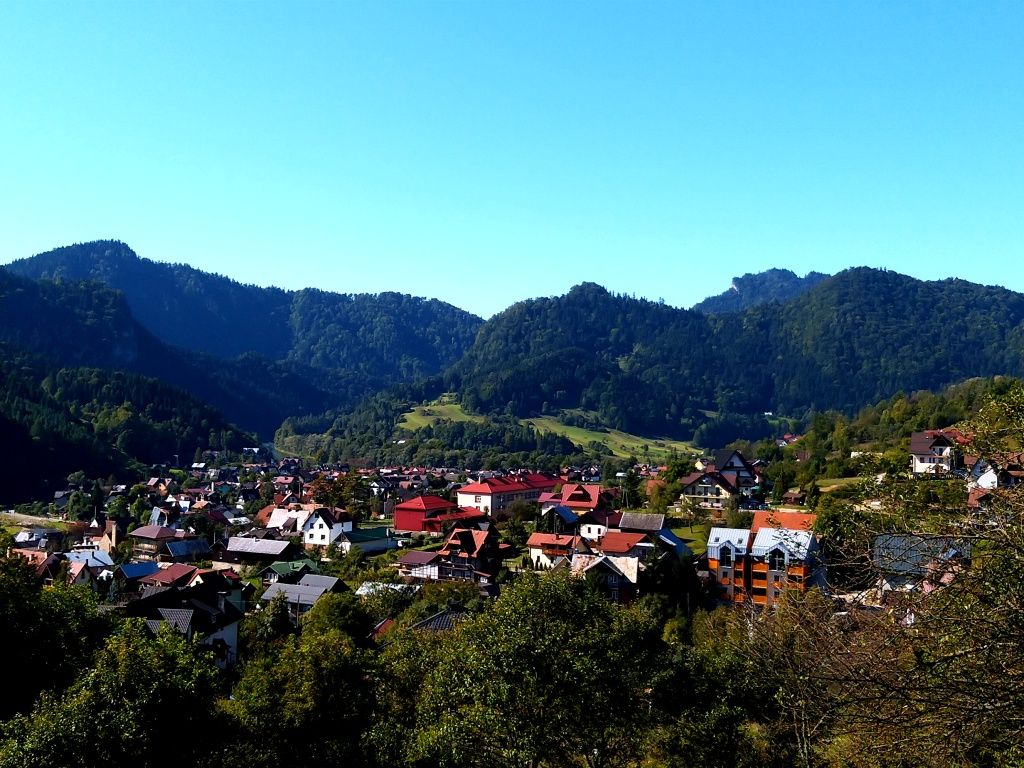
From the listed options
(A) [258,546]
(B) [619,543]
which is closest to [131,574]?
(A) [258,546]

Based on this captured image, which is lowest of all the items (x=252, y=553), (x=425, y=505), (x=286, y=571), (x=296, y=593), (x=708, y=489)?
(x=252, y=553)

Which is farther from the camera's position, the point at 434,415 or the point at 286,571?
the point at 434,415

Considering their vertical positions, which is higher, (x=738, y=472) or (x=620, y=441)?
(x=738, y=472)

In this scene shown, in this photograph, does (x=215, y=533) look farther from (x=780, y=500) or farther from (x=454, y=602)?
(x=780, y=500)

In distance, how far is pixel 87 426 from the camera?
12369 centimetres

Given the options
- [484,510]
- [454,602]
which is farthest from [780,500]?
[454,602]

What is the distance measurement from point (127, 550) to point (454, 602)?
112 ft

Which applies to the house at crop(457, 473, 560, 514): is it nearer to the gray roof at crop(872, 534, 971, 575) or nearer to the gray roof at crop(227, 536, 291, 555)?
the gray roof at crop(227, 536, 291, 555)

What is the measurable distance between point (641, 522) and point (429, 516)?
20.4m

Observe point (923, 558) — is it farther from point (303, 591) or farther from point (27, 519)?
point (27, 519)

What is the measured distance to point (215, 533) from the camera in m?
63.3

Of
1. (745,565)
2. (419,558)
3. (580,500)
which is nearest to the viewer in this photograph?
(745,565)

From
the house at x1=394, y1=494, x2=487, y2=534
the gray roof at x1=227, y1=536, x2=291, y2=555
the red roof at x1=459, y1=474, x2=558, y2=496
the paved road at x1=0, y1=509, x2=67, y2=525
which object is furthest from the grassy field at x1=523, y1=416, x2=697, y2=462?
the gray roof at x1=227, y1=536, x2=291, y2=555

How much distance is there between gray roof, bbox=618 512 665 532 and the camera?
46.9 m
